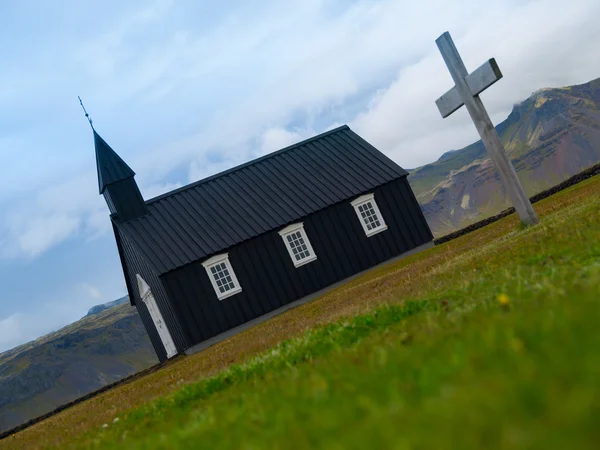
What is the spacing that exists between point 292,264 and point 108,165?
41.3ft

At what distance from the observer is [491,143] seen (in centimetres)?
1875

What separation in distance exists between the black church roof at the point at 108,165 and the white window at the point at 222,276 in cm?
815

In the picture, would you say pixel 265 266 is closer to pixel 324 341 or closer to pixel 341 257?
pixel 341 257

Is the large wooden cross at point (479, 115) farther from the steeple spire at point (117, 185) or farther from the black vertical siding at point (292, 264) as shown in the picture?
the steeple spire at point (117, 185)

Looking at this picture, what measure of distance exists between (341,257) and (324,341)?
30.4 meters

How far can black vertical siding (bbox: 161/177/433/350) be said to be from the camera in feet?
120

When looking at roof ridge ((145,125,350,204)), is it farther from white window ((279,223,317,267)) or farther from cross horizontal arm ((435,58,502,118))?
cross horizontal arm ((435,58,502,118))

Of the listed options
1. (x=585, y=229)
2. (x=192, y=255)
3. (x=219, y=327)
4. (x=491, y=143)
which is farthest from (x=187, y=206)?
(x=585, y=229)

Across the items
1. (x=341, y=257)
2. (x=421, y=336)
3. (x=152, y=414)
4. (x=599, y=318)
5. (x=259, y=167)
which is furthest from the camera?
(x=259, y=167)

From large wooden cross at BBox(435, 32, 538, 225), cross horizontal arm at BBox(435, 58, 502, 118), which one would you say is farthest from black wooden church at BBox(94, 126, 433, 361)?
large wooden cross at BBox(435, 32, 538, 225)

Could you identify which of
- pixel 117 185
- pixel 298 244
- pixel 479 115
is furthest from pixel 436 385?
pixel 117 185

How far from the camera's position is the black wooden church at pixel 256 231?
36.7m

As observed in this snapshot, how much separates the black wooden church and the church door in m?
0.12

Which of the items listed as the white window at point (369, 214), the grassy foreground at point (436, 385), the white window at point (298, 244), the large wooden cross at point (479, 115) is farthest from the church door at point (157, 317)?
the grassy foreground at point (436, 385)
